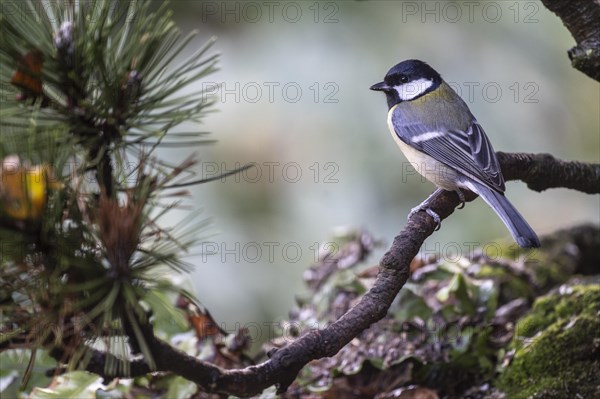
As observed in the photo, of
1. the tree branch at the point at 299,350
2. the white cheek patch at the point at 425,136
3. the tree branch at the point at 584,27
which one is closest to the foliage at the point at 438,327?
the white cheek patch at the point at 425,136

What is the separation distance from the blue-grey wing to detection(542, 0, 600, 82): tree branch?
0.43 m

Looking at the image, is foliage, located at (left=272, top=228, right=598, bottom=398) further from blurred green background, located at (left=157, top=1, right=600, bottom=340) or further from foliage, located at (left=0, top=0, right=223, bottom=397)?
foliage, located at (left=0, top=0, right=223, bottom=397)

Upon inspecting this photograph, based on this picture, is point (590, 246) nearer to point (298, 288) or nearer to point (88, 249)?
point (298, 288)

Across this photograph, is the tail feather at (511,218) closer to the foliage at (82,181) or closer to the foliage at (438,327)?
the foliage at (438,327)

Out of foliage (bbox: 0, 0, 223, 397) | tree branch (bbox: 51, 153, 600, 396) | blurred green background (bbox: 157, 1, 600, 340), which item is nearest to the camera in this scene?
foliage (bbox: 0, 0, 223, 397)

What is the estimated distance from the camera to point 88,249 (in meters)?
1.27

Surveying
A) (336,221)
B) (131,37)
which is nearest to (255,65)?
(336,221)

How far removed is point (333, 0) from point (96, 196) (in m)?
2.99

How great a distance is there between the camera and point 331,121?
397 centimetres

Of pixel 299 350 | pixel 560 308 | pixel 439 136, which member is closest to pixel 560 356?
pixel 560 308

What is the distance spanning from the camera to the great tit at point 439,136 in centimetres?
263

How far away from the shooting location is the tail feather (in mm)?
2152

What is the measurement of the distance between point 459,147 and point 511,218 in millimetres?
663

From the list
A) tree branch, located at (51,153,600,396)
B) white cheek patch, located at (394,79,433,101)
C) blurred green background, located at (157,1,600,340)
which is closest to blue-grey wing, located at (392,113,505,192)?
white cheek patch, located at (394,79,433,101)
